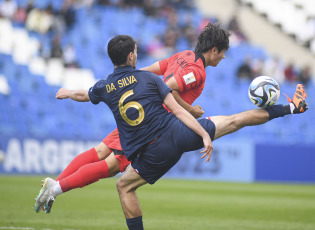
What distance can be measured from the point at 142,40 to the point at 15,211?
13242 millimetres

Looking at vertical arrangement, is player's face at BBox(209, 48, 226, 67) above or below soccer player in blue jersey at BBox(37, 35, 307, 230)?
above

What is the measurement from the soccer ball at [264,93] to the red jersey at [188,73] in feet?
2.11

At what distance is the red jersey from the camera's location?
6.20 meters

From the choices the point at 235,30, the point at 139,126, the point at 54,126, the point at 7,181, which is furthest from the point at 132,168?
the point at 235,30

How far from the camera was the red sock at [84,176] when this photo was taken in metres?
6.07

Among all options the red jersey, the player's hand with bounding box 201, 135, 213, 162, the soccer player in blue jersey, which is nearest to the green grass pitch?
the soccer player in blue jersey

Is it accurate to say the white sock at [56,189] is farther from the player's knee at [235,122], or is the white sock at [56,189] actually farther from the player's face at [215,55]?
the player's face at [215,55]

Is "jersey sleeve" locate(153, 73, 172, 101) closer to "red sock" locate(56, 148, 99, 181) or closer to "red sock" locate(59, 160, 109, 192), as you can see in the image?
"red sock" locate(59, 160, 109, 192)

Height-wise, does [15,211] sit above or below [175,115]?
below

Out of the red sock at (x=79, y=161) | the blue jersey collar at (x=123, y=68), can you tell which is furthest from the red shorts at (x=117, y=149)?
the blue jersey collar at (x=123, y=68)

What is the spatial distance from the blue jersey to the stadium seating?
10.6m

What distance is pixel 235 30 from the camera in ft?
75.1

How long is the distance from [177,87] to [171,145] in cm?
80

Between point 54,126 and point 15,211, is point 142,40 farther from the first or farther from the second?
point 15,211
